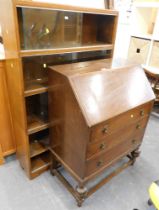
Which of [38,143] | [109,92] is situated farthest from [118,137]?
[38,143]

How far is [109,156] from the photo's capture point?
1422mm

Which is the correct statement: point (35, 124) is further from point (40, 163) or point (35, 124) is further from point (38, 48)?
point (38, 48)

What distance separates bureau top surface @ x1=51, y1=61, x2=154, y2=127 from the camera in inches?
43.2

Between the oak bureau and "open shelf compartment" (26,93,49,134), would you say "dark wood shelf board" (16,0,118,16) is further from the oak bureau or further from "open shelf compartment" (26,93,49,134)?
"open shelf compartment" (26,93,49,134)

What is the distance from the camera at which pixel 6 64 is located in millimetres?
1400

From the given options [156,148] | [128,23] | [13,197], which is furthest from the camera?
[128,23]

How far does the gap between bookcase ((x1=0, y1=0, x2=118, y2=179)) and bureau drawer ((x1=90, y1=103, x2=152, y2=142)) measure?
0.55 m

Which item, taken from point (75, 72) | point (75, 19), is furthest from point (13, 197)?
point (75, 19)

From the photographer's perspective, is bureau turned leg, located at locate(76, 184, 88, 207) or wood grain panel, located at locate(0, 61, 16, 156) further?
wood grain panel, located at locate(0, 61, 16, 156)

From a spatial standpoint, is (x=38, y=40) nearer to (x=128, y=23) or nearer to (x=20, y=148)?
(x=20, y=148)

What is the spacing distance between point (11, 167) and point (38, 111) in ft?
2.20

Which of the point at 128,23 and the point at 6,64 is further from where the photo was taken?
the point at 128,23

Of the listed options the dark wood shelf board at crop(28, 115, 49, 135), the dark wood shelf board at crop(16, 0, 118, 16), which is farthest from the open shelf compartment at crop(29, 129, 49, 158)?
the dark wood shelf board at crop(16, 0, 118, 16)

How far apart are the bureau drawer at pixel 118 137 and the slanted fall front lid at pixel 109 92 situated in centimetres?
20
